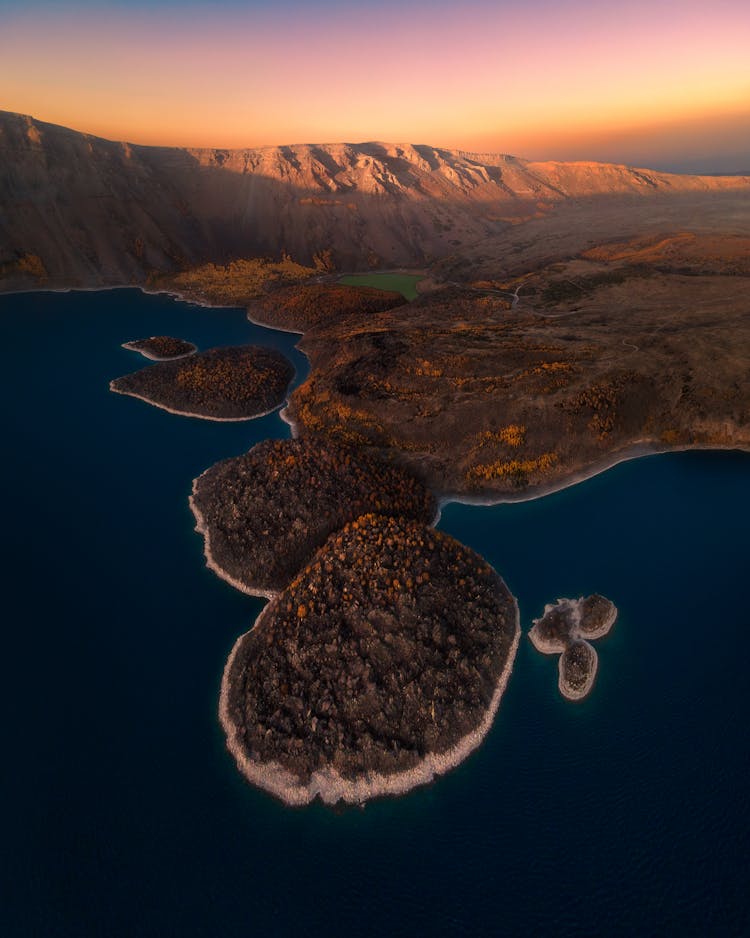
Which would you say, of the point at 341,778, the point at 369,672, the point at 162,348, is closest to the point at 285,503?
the point at 369,672

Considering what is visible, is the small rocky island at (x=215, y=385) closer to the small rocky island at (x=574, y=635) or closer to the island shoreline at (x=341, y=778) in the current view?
the island shoreline at (x=341, y=778)

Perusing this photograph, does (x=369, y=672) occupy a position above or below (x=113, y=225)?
below

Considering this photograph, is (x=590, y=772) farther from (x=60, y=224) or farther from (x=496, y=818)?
(x=60, y=224)

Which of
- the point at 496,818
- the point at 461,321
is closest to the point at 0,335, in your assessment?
the point at 461,321

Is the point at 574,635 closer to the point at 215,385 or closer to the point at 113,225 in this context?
the point at 215,385

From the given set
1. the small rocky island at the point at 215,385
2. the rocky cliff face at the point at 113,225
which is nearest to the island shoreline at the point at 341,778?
the small rocky island at the point at 215,385

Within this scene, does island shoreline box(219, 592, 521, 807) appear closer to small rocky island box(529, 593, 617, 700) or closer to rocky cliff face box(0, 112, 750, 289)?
small rocky island box(529, 593, 617, 700)
